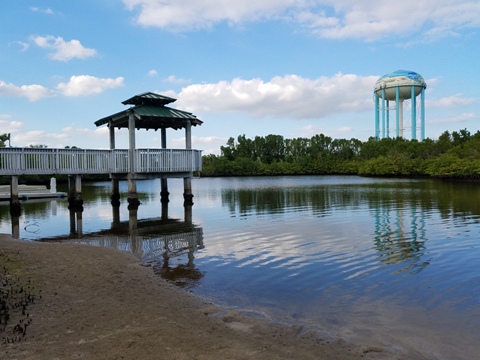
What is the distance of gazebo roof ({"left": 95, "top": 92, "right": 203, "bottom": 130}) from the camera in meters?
23.4

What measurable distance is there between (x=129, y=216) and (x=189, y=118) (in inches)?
282

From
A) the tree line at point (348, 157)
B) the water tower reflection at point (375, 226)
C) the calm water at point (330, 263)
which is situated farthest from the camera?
the tree line at point (348, 157)

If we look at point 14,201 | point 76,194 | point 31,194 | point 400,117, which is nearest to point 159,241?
point 14,201

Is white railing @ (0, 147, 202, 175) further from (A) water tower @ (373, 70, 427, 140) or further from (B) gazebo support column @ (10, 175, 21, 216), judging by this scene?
(A) water tower @ (373, 70, 427, 140)

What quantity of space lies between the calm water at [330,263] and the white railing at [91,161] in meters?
2.59

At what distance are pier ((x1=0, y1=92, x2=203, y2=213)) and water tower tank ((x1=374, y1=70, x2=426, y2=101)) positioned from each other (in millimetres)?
76250

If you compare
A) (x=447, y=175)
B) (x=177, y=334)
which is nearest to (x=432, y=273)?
(x=177, y=334)

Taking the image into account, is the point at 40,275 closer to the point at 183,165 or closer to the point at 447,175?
the point at 183,165

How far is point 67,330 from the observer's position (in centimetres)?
554

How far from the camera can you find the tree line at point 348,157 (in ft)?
204

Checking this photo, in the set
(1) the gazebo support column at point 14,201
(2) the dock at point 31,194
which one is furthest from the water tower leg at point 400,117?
(1) the gazebo support column at point 14,201

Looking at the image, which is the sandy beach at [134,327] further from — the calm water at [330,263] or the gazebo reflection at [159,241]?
the gazebo reflection at [159,241]

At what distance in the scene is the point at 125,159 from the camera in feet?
78.1

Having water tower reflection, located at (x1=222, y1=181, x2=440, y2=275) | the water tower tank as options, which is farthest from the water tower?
water tower reflection, located at (x1=222, y1=181, x2=440, y2=275)
